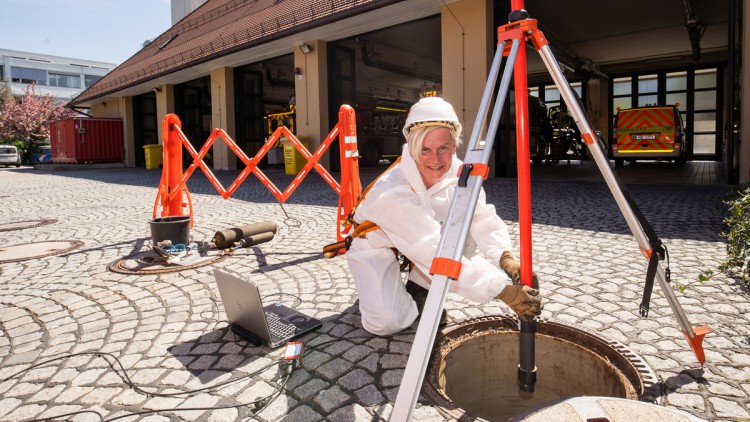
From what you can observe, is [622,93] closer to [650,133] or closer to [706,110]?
[706,110]

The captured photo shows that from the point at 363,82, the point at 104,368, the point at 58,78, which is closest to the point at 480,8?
the point at 104,368

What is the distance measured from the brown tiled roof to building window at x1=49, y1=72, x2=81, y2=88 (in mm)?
43825

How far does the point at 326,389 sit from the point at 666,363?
168cm

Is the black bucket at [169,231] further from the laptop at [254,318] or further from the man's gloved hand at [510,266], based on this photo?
the man's gloved hand at [510,266]

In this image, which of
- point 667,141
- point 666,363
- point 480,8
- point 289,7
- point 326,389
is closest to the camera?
point 326,389

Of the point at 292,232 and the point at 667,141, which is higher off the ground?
the point at 667,141

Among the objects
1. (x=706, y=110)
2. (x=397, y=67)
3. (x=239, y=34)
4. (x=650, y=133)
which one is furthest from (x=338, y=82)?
(x=706, y=110)

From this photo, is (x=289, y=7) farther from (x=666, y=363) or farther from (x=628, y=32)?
(x=666, y=363)

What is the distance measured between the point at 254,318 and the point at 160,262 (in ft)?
7.78

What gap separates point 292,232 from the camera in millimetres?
5855

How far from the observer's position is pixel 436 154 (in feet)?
7.85

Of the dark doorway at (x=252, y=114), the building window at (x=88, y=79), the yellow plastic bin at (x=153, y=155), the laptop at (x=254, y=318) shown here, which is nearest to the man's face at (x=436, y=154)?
the laptop at (x=254, y=318)

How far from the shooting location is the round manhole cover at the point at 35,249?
4.81 meters

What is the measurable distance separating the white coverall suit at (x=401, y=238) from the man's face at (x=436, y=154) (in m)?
0.07
